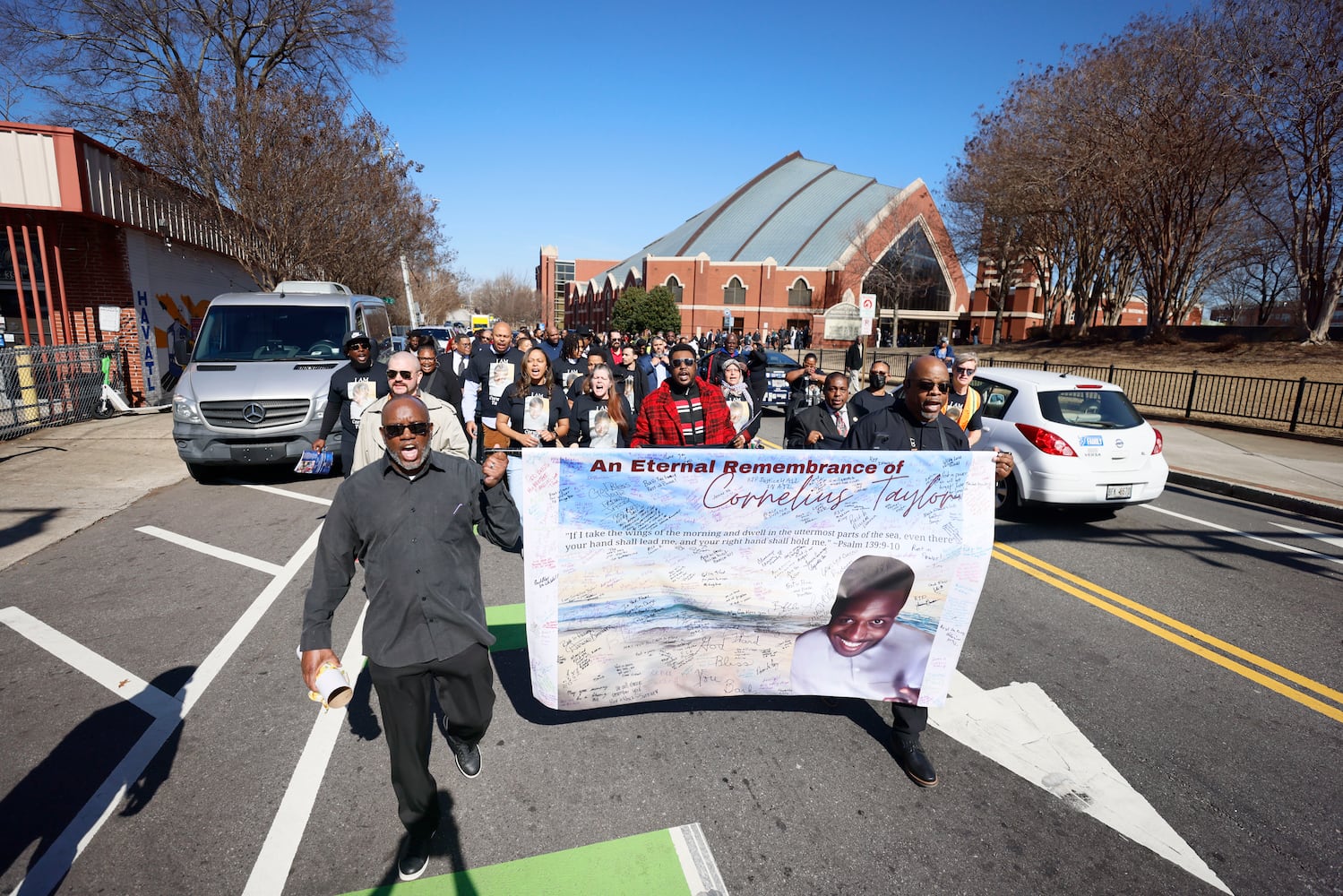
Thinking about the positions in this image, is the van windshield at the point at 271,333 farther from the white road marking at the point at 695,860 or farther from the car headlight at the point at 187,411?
the white road marking at the point at 695,860

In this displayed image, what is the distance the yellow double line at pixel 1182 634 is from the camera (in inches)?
167

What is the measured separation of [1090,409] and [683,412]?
16.4 ft

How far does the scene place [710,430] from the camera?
560cm

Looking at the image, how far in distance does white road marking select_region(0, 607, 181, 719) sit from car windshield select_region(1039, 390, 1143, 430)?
26.5ft

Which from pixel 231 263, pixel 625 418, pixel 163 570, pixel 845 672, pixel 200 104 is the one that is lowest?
pixel 163 570

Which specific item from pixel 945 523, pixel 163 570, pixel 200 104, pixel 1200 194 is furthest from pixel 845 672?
pixel 1200 194

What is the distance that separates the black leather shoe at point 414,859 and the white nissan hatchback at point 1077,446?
621cm

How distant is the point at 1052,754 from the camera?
355 centimetres

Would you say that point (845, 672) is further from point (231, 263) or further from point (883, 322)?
point (883, 322)

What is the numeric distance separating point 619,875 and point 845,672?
142 centimetres

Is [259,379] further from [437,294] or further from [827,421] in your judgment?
[437,294]

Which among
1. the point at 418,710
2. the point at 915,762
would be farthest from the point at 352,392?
the point at 915,762

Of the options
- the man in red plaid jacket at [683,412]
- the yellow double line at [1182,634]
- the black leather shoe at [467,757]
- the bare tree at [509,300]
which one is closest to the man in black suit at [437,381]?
the man in red plaid jacket at [683,412]

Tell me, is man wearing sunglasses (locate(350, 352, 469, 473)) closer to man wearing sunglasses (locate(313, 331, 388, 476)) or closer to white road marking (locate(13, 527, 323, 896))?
white road marking (locate(13, 527, 323, 896))
